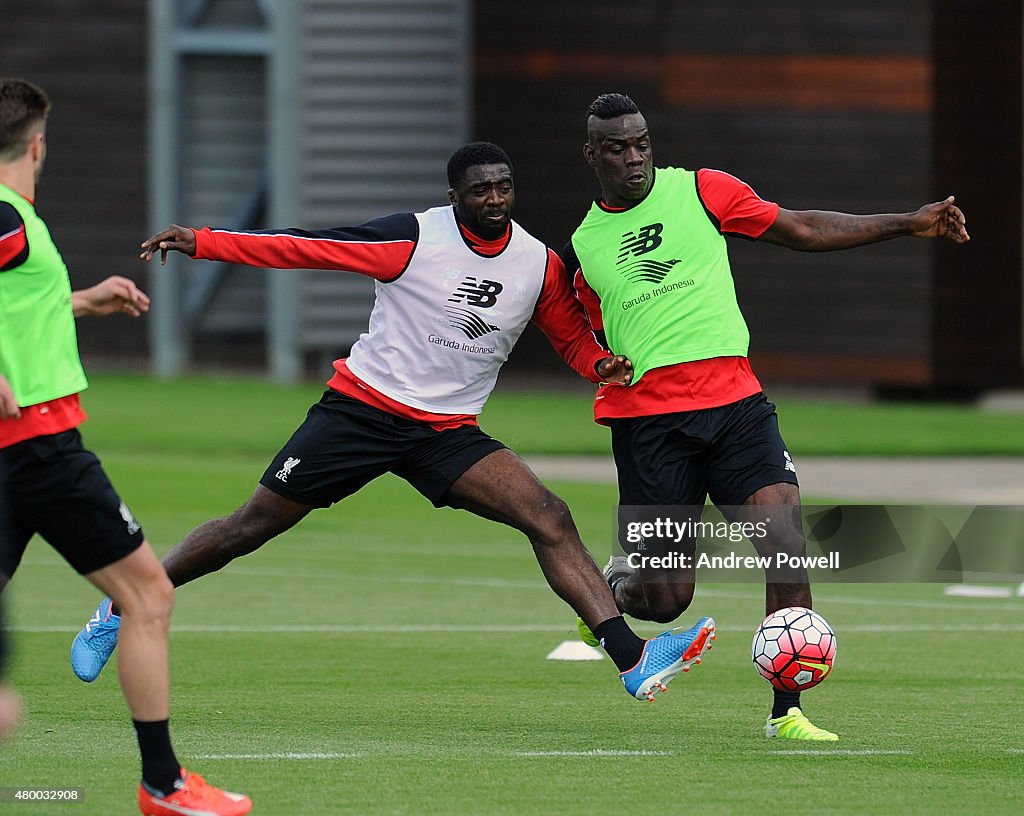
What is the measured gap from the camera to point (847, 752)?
7336 millimetres

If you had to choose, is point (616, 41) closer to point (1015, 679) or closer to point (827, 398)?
point (827, 398)

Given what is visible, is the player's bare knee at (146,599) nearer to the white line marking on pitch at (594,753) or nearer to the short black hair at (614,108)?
the white line marking on pitch at (594,753)

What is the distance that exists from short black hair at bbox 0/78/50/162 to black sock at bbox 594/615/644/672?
9.94ft

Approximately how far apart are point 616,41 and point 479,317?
16.9 m

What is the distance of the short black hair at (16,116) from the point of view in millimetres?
6121

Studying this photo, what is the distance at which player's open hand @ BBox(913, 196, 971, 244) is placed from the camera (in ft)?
26.5

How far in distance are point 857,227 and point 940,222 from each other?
0.34 m

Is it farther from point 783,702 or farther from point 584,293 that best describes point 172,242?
point 783,702

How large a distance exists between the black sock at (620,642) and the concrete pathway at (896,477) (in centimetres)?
856

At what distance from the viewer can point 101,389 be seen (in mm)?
25453

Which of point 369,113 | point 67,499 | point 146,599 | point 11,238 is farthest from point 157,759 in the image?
point 369,113

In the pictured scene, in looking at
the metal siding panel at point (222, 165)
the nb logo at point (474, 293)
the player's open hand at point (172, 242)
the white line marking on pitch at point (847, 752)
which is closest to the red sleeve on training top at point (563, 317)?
the nb logo at point (474, 293)

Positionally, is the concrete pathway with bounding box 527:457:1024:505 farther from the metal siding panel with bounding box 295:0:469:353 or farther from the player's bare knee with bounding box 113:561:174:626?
the player's bare knee with bounding box 113:561:174:626

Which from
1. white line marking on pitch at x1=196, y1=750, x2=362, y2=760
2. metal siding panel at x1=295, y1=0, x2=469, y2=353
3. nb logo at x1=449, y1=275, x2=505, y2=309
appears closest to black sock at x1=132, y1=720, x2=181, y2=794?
white line marking on pitch at x1=196, y1=750, x2=362, y2=760
